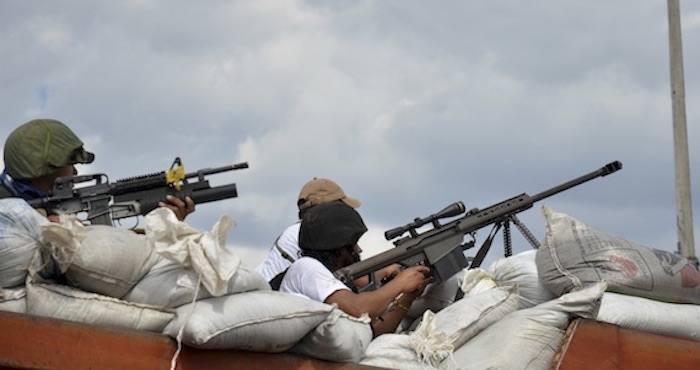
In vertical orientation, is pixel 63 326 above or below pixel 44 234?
below

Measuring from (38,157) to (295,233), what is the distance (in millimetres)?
1465

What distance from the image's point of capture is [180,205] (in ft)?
16.5

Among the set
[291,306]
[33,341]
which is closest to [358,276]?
[291,306]

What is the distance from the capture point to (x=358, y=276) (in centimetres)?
483

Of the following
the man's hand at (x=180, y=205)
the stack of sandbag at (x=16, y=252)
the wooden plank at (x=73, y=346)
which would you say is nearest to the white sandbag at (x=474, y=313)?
the man's hand at (x=180, y=205)

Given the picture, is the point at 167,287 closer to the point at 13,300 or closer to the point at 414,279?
the point at 13,300

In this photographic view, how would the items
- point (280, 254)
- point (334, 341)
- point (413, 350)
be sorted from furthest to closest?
point (280, 254)
point (413, 350)
point (334, 341)

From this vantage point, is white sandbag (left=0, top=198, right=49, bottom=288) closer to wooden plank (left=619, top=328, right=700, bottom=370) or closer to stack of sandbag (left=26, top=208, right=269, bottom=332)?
stack of sandbag (left=26, top=208, right=269, bottom=332)

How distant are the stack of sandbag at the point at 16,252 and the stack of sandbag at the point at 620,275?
1995 mm

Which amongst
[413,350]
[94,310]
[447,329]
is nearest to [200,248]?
[94,310]

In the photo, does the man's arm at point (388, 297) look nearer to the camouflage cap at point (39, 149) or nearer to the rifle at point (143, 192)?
the rifle at point (143, 192)

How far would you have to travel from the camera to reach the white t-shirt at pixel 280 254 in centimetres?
559

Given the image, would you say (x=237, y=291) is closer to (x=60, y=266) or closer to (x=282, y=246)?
(x=60, y=266)

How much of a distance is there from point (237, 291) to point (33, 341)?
71 centimetres
